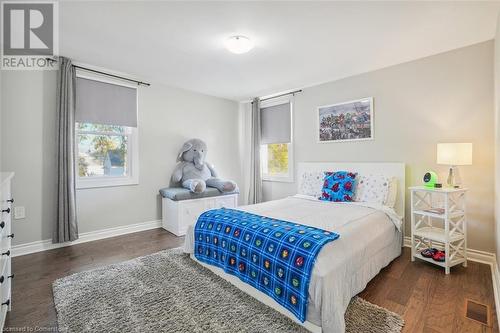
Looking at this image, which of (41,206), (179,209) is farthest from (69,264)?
(179,209)

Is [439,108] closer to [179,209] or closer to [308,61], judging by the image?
[308,61]

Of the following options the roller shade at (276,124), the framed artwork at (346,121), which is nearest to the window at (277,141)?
the roller shade at (276,124)

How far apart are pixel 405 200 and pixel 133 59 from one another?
3.78 m

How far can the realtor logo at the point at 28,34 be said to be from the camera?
204cm

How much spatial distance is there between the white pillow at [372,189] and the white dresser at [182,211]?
2100mm

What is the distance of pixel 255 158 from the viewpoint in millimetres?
4598

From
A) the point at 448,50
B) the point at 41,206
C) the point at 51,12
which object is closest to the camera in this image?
the point at 51,12

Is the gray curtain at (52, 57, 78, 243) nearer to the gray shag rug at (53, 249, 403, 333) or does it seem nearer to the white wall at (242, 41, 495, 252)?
the gray shag rug at (53, 249, 403, 333)

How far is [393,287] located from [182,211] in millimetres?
2661

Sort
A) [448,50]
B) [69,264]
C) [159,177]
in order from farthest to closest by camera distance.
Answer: [159,177]
[448,50]
[69,264]

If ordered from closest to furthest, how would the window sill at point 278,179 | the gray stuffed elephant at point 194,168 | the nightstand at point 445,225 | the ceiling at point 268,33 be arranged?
the ceiling at point 268,33 < the nightstand at point 445,225 < the gray stuffed elephant at point 194,168 < the window sill at point 278,179

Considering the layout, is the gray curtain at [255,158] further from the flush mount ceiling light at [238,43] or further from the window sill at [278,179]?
the flush mount ceiling light at [238,43]

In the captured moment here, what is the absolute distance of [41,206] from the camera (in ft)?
9.38

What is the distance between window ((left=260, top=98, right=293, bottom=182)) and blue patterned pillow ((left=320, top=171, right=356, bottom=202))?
1.07m
